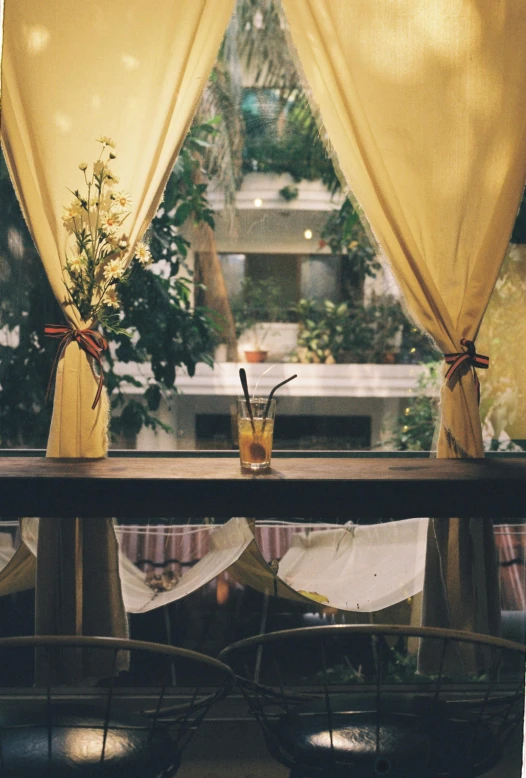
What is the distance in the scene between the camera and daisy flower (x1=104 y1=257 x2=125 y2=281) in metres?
2.19

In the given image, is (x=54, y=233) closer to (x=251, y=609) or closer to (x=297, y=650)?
(x=251, y=609)

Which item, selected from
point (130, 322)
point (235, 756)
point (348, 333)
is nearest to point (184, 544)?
point (235, 756)

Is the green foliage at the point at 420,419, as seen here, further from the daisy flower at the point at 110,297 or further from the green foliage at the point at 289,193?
the daisy flower at the point at 110,297

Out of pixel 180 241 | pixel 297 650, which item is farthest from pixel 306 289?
pixel 297 650

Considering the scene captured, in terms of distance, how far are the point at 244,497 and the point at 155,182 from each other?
1013 millimetres

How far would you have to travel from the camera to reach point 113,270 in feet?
7.18

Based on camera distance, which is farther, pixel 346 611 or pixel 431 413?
pixel 431 413

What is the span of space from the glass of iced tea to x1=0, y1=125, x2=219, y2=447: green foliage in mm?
623

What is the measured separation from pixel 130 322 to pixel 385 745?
1606 millimetres

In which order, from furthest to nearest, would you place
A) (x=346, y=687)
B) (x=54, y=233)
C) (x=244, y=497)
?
(x=346, y=687) → (x=54, y=233) → (x=244, y=497)

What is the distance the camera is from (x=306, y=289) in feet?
8.27

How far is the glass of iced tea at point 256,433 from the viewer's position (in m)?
1.94

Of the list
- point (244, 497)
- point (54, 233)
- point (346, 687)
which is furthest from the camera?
point (346, 687)

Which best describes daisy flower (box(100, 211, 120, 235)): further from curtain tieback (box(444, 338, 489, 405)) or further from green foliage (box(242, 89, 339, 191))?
curtain tieback (box(444, 338, 489, 405))
